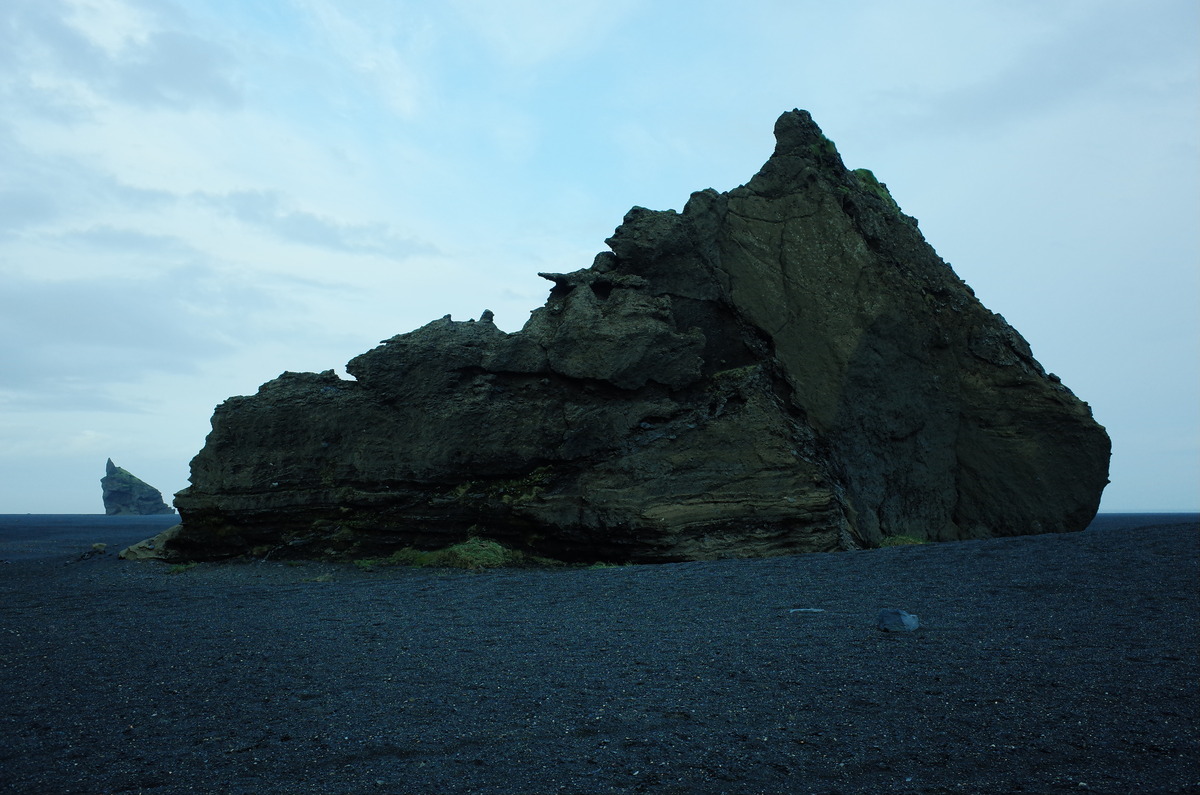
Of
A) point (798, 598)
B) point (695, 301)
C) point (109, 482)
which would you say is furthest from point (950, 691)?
point (109, 482)

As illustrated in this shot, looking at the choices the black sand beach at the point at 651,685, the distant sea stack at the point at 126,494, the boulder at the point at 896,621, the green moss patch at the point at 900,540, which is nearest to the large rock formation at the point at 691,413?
the green moss patch at the point at 900,540

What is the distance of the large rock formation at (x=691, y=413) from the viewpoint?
13414mm

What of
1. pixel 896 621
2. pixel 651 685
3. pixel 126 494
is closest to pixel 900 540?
pixel 896 621

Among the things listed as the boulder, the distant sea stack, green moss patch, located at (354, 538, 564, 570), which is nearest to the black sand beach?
the boulder

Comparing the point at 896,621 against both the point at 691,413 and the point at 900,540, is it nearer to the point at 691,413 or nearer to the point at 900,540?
the point at 691,413

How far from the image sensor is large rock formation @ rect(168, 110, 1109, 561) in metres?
13.4

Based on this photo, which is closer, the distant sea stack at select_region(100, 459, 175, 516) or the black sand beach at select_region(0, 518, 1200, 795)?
the black sand beach at select_region(0, 518, 1200, 795)

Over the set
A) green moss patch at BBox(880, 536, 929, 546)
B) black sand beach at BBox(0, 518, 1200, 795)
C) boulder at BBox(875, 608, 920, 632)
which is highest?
green moss patch at BBox(880, 536, 929, 546)

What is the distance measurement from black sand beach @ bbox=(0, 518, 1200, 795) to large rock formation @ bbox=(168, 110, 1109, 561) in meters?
3.57

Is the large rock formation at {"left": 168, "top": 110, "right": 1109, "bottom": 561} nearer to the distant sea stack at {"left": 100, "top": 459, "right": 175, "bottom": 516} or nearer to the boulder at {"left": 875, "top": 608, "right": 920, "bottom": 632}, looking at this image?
the boulder at {"left": 875, "top": 608, "right": 920, "bottom": 632}

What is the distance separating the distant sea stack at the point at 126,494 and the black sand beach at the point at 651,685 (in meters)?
92.2

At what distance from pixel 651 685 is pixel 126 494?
100641mm

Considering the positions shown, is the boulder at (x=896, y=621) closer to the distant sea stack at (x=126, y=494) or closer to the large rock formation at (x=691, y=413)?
the large rock formation at (x=691, y=413)

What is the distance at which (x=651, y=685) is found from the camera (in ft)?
18.6
